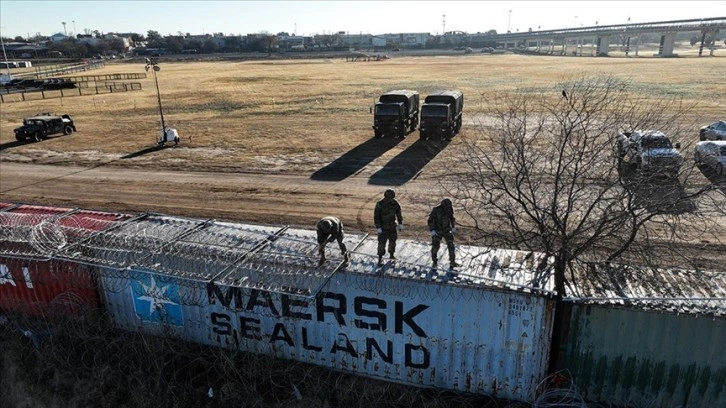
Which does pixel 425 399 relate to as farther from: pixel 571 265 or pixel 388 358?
pixel 571 265

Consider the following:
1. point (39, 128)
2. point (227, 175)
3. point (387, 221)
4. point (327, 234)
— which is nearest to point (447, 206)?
point (387, 221)

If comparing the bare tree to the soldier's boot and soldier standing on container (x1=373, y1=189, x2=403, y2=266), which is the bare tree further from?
the soldier's boot

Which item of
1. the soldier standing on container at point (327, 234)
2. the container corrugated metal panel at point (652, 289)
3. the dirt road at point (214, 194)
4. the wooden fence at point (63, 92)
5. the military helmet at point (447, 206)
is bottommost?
the dirt road at point (214, 194)

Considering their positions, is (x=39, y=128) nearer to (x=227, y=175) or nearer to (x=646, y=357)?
(x=227, y=175)

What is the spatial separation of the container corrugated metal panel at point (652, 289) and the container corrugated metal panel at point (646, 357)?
0.45 feet

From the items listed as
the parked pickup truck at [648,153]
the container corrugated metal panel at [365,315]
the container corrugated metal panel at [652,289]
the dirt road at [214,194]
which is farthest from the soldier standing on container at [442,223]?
the dirt road at [214,194]

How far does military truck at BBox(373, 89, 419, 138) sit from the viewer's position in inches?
1188

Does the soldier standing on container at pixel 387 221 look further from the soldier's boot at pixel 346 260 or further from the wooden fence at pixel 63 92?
the wooden fence at pixel 63 92

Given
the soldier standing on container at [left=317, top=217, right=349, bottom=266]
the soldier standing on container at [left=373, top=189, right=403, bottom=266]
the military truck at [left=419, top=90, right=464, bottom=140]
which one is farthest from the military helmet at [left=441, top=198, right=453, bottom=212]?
the military truck at [left=419, top=90, right=464, bottom=140]

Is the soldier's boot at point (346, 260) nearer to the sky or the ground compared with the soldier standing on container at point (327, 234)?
nearer to the ground

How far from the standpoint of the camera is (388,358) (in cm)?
940

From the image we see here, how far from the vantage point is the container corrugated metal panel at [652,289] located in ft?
25.9

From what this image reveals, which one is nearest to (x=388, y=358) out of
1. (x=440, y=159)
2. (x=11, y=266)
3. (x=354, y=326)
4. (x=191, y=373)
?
(x=354, y=326)

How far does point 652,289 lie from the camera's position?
8469 mm
